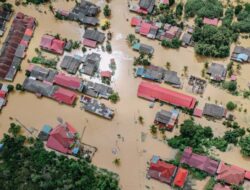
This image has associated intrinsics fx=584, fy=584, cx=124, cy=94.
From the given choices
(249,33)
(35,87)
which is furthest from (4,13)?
(249,33)

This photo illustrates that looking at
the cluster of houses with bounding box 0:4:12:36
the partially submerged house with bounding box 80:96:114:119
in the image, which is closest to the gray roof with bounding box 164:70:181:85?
the partially submerged house with bounding box 80:96:114:119

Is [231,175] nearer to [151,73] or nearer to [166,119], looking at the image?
[166,119]

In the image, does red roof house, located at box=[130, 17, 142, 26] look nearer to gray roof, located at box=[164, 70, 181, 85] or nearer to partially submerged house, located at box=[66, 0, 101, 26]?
partially submerged house, located at box=[66, 0, 101, 26]

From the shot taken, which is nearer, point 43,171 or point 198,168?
point 43,171

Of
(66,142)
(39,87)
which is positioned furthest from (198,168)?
(39,87)

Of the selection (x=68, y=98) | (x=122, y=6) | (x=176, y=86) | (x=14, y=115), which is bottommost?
(x=14, y=115)

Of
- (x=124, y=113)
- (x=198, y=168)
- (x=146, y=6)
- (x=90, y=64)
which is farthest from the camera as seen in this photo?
(x=146, y=6)

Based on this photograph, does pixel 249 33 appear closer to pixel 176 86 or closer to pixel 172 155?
pixel 176 86
